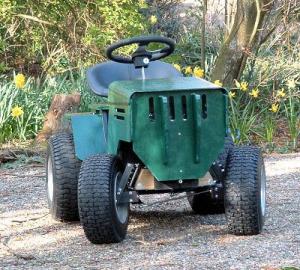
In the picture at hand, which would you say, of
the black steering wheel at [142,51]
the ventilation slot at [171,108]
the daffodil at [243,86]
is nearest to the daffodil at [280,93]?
the daffodil at [243,86]

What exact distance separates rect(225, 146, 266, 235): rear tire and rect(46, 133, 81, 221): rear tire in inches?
45.9

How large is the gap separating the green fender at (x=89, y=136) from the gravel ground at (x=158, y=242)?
0.57 metres

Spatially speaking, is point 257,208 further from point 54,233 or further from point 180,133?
point 54,233

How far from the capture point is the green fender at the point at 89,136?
650 centimetres

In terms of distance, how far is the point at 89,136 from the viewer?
6.53 meters

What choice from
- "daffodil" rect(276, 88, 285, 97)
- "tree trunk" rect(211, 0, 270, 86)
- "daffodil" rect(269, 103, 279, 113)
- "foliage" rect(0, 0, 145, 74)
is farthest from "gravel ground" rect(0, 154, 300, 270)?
"foliage" rect(0, 0, 145, 74)

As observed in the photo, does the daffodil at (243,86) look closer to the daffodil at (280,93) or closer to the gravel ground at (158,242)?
the daffodil at (280,93)

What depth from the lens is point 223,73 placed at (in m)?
12.5

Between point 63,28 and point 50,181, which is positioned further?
point 63,28

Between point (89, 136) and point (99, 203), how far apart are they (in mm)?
934

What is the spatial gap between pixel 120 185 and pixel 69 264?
77 centimetres

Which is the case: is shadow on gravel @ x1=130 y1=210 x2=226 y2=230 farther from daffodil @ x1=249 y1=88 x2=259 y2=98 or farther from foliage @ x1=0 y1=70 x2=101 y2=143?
daffodil @ x1=249 y1=88 x2=259 y2=98

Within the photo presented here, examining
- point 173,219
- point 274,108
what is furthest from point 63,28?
point 173,219

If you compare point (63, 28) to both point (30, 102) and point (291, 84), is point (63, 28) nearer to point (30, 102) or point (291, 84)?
point (30, 102)
